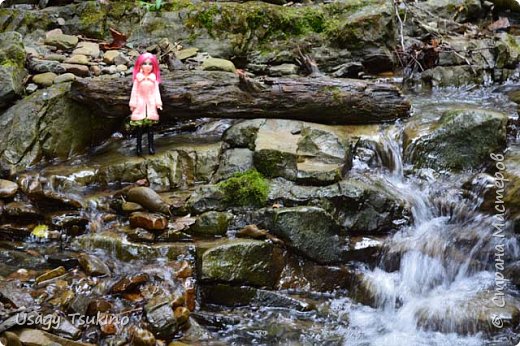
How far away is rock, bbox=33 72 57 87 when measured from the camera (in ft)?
24.9

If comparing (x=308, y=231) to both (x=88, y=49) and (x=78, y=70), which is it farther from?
(x=88, y=49)

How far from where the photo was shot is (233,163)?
6.68m

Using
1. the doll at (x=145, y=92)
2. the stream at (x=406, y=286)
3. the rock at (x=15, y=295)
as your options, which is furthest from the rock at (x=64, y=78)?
the rock at (x=15, y=295)

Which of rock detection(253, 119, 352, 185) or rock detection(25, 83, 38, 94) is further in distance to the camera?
rock detection(25, 83, 38, 94)

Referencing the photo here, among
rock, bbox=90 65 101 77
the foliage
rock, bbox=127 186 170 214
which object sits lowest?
rock, bbox=127 186 170 214

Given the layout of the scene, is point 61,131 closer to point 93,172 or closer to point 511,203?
point 93,172

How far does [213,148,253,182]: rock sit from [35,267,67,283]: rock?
2269mm

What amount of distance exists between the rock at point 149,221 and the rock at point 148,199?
0.15 metres

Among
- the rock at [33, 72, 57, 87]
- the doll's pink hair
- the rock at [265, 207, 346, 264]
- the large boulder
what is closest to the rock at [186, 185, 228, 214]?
the rock at [265, 207, 346, 264]

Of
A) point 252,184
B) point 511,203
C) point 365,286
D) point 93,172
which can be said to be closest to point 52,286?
point 93,172

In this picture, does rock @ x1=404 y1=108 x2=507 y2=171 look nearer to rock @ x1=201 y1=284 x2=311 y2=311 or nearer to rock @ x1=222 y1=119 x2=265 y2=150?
rock @ x1=222 y1=119 x2=265 y2=150

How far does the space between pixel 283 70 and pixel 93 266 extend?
5766 mm

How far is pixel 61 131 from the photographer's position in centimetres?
720

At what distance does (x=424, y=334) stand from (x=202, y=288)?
243 centimetres
